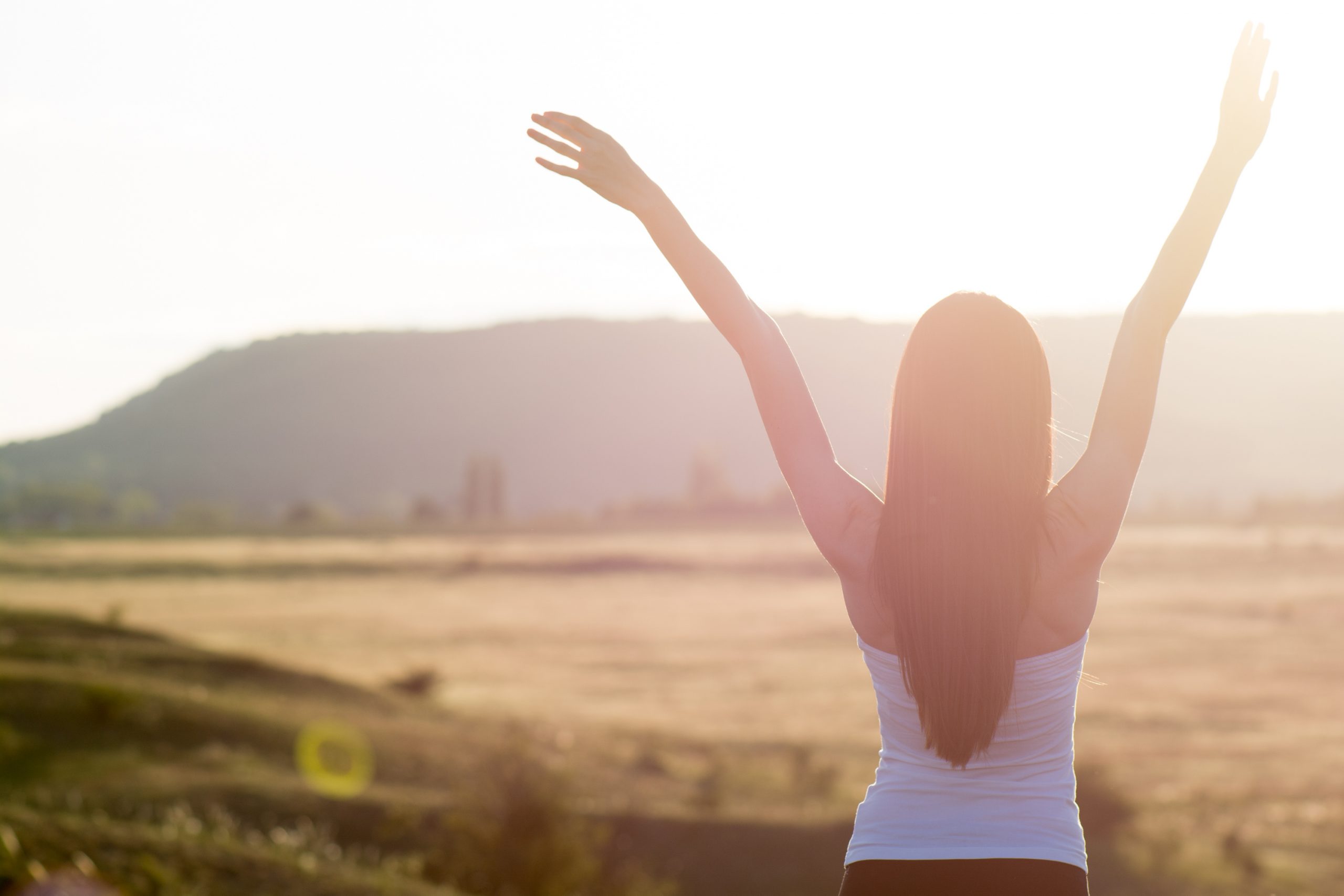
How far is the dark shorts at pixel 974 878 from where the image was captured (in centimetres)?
243

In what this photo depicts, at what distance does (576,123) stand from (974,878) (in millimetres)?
1935

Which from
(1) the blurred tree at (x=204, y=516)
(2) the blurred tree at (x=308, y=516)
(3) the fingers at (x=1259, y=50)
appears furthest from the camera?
(2) the blurred tree at (x=308, y=516)

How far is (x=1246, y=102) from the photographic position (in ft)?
9.37

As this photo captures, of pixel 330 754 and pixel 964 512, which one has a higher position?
pixel 964 512

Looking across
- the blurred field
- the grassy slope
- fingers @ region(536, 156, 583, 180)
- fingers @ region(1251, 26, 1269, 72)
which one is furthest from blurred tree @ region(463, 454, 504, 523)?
fingers @ region(1251, 26, 1269, 72)

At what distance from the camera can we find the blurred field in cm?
3156

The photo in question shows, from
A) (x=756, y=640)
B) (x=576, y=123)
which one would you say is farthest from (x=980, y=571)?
(x=756, y=640)

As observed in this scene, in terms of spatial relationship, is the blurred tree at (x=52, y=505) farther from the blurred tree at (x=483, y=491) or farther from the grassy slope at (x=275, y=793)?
the grassy slope at (x=275, y=793)

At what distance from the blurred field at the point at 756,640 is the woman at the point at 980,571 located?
53 cm

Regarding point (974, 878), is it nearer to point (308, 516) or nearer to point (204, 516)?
point (308, 516)

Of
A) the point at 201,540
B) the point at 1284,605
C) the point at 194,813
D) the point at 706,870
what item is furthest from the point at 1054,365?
the point at 201,540

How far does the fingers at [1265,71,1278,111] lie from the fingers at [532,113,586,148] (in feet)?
5.29

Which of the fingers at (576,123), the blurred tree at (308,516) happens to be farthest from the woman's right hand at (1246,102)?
the blurred tree at (308,516)

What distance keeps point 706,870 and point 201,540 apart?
352 feet
